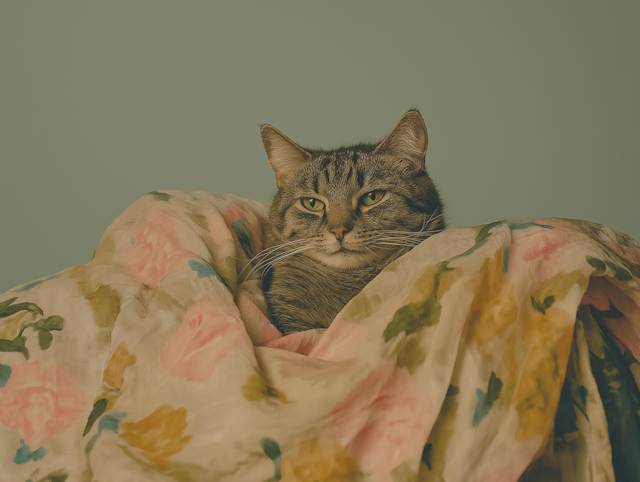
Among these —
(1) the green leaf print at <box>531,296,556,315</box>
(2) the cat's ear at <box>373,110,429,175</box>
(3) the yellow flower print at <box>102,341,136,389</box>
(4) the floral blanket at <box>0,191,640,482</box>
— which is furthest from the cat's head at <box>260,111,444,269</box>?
(3) the yellow flower print at <box>102,341,136,389</box>

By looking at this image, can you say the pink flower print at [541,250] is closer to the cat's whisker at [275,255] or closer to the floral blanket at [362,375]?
the floral blanket at [362,375]

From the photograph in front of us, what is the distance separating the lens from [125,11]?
1801 mm

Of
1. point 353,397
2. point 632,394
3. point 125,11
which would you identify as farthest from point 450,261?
point 125,11

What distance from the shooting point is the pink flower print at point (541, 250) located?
734mm

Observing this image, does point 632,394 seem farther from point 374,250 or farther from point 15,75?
point 15,75

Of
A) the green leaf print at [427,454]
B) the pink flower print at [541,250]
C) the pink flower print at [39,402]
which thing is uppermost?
the pink flower print at [541,250]

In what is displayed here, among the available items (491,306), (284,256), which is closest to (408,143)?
(284,256)

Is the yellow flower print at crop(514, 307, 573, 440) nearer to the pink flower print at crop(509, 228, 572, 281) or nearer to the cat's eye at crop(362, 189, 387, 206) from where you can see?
the pink flower print at crop(509, 228, 572, 281)

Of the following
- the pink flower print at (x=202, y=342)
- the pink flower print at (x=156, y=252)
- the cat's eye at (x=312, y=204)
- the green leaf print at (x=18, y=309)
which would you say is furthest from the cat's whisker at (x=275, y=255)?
the green leaf print at (x=18, y=309)

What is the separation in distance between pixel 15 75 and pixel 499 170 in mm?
2074

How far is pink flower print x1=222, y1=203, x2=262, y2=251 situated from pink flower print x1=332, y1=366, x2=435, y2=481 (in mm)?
663

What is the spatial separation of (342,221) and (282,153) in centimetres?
33

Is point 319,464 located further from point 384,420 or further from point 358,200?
point 358,200

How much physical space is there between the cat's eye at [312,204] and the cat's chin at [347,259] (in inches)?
5.4
